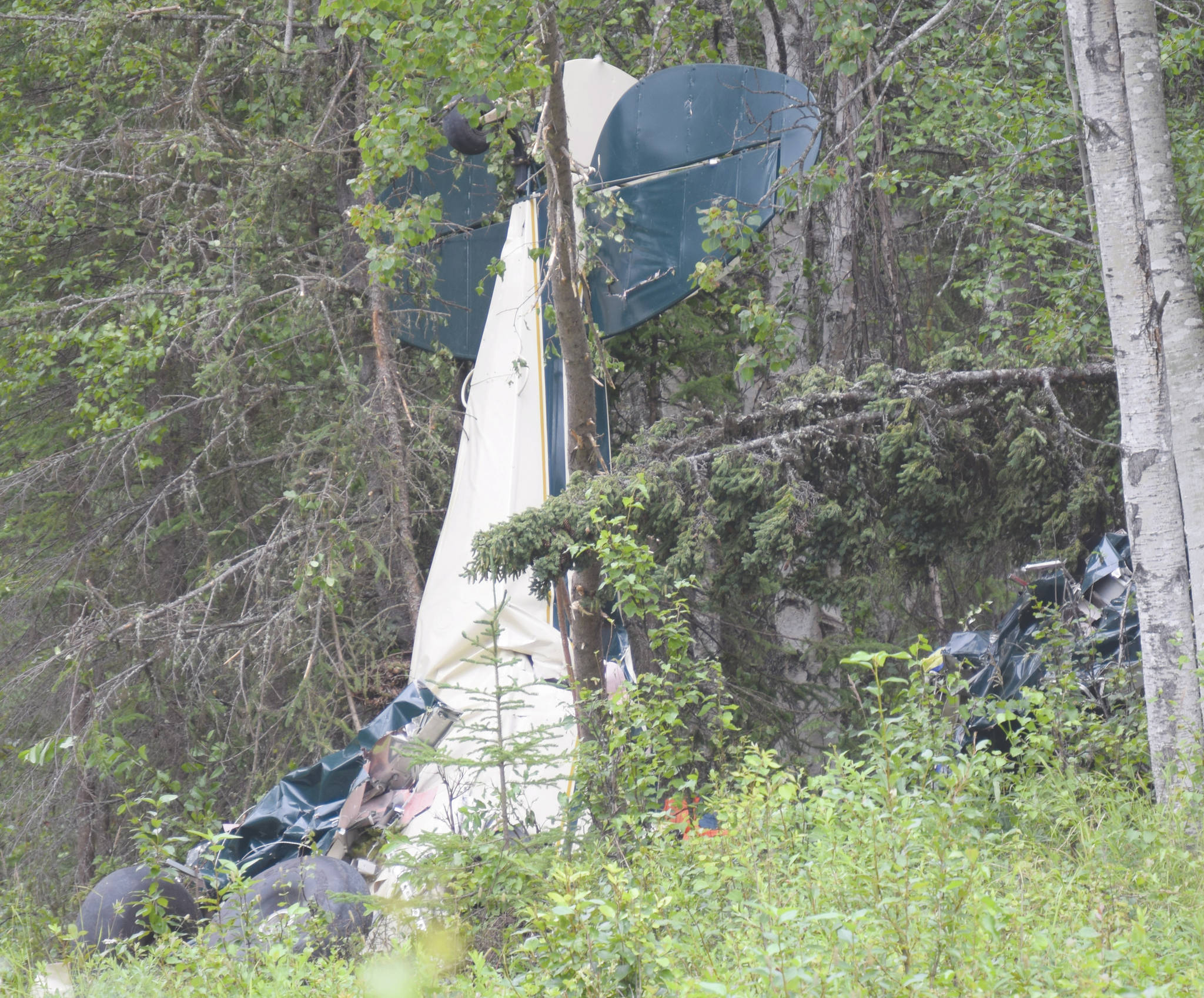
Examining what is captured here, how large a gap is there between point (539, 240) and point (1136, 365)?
398 cm

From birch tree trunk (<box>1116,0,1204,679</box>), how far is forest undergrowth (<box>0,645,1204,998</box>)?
3.02ft

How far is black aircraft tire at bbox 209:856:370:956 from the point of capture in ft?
14.1

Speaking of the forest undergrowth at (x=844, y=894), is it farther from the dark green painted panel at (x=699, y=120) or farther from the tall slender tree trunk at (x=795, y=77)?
the tall slender tree trunk at (x=795, y=77)

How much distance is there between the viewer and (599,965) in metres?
3.20

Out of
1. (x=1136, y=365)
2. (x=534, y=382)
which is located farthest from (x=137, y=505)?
(x=1136, y=365)

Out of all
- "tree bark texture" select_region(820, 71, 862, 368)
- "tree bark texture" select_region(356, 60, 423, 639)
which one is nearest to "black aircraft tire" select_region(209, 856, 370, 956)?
"tree bark texture" select_region(356, 60, 423, 639)

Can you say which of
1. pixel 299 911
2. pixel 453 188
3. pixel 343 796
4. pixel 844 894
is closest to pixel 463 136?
pixel 453 188

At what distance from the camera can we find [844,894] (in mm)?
3301

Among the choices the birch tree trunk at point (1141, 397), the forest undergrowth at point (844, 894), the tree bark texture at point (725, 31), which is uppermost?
the tree bark texture at point (725, 31)

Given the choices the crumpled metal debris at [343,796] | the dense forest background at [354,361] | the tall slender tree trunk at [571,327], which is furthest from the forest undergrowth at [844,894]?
the dense forest background at [354,361]

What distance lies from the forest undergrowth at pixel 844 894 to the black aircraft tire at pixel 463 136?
407 centimetres

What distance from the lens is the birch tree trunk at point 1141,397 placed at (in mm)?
4434

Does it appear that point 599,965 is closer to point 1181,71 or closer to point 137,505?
point 1181,71

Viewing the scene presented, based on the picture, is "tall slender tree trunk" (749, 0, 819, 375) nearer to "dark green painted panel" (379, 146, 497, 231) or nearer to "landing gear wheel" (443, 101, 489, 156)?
"dark green painted panel" (379, 146, 497, 231)
